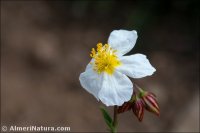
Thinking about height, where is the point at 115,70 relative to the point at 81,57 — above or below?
above

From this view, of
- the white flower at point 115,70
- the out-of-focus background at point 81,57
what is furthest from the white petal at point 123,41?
the out-of-focus background at point 81,57

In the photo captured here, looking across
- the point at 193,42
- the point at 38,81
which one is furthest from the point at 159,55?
the point at 38,81

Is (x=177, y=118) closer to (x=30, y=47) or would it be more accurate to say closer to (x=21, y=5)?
(x=30, y=47)

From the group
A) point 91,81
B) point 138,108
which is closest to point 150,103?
point 138,108

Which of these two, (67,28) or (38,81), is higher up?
(67,28)

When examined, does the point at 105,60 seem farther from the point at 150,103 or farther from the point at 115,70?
the point at 150,103

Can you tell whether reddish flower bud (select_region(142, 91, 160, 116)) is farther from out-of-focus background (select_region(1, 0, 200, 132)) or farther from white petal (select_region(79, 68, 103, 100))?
out-of-focus background (select_region(1, 0, 200, 132))

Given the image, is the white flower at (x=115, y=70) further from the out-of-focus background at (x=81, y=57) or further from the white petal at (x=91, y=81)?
the out-of-focus background at (x=81, y=57)
